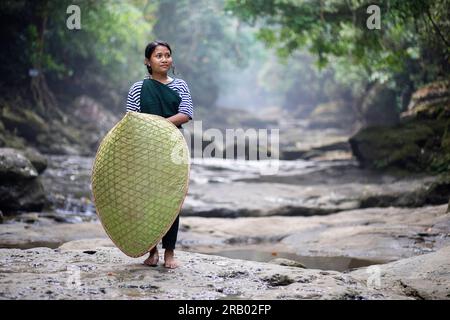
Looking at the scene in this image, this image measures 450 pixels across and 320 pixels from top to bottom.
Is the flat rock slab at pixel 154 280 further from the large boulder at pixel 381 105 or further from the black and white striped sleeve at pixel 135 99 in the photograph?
the large boulder at pixel 381 105


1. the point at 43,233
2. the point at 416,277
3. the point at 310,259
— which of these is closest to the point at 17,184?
the point at 43,233

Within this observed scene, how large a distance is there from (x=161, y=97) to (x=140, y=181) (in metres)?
0.78

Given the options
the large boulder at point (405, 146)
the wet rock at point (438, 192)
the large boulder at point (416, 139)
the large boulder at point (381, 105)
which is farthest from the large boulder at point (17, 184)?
the large boulder at point (381, 105)

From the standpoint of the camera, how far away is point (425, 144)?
12.1 meters

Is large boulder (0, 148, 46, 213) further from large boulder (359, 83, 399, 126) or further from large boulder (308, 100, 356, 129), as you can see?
large boulder (308, 100, 356, 129)

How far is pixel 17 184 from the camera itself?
8859 mm

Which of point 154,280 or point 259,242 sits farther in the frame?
point 259,242

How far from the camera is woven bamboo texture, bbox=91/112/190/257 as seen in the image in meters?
3.90

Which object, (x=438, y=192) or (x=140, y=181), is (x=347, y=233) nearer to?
(x=438, y=192)

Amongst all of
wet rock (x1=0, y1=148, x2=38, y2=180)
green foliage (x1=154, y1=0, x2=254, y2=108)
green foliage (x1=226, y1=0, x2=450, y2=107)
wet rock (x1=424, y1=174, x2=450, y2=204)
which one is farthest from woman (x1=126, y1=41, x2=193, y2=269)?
green foliage (x1=154, y1=0, x2=254, y2=108)

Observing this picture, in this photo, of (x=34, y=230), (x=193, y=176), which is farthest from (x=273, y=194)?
(x=34, y=230)

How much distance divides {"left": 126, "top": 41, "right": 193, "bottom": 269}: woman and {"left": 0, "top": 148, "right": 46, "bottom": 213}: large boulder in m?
5.35
